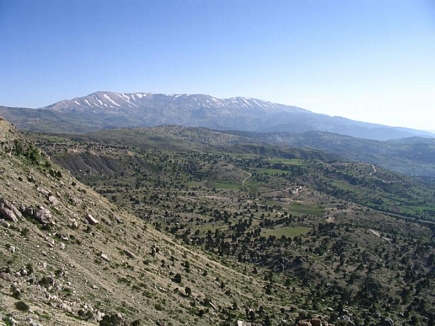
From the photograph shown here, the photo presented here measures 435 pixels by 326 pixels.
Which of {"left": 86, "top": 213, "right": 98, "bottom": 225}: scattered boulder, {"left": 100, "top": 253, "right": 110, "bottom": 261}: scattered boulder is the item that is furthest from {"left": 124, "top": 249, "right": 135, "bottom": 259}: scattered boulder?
{"left": 100, "top": 253, "right": 110, "bottom": 261}: scattered boulder

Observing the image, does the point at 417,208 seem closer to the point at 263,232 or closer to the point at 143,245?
the point at 263,232

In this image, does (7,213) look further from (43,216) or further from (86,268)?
(86,268)

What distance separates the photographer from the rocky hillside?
19719 mm

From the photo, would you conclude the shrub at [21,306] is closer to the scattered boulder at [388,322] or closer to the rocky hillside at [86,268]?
the rocky hillside at [86,268]

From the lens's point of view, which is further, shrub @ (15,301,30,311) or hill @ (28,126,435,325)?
hill @ (28,126,435,325)

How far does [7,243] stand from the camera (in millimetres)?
22047

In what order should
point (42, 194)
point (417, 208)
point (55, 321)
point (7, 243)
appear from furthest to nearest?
point (417, 208)
point (42, 194)
point (7, 243)
point (55, 321)

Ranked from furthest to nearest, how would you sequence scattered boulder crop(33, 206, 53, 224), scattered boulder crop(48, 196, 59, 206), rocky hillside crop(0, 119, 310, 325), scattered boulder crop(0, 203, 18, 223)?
scattered boulder crop(48, 196, 59, 206) → scattered boulder crop(33, 206, 53, 224) → scattered boulder crop(0, 203, 18, 223) → rocky hillside crop(0, 119, 310, 325)

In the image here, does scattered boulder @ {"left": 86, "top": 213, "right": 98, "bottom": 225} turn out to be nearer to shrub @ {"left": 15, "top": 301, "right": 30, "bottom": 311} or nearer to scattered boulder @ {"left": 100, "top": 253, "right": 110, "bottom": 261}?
scattered boulder @ {"left": 100, "top": 253, "right": 110, "bottom": 261}

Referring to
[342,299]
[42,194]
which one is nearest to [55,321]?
[42,194]

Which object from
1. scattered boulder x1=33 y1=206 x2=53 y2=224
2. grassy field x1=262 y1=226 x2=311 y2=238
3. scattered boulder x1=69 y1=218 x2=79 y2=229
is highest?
scattered boulder x1=33 y1=206 x2=53 y2=224

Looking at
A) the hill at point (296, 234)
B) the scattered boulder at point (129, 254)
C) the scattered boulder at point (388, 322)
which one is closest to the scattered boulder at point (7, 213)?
the scattered boulder at point (129, 254)

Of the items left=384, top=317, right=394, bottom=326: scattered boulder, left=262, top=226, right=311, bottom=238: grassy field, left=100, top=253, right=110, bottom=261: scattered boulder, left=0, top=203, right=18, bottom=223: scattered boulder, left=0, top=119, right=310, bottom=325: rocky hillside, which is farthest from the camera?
left=262, top=226, right=311, bottom=238: grassy field

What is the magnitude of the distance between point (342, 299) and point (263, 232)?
153 feet
